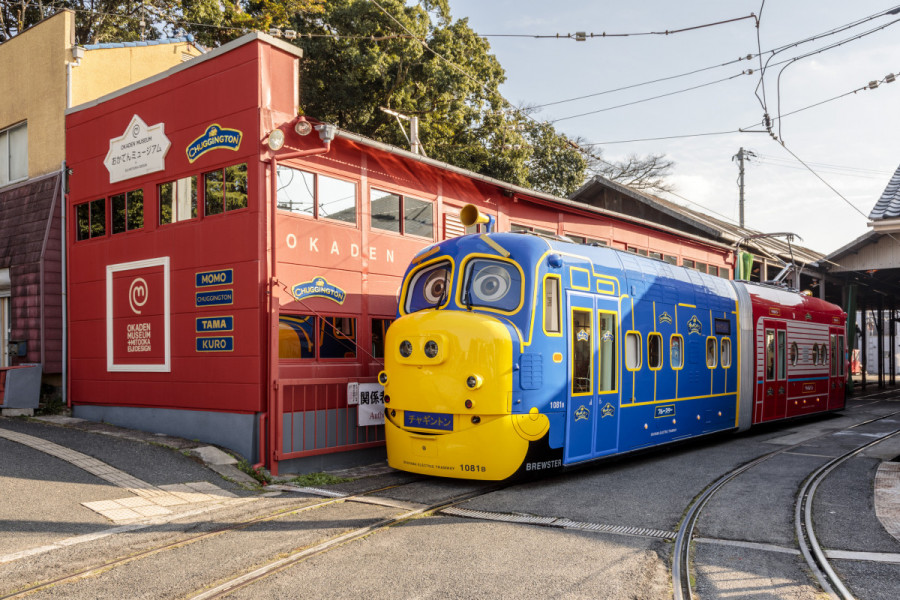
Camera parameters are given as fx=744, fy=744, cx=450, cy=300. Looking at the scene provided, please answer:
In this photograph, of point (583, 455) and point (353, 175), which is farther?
point (353, 175)

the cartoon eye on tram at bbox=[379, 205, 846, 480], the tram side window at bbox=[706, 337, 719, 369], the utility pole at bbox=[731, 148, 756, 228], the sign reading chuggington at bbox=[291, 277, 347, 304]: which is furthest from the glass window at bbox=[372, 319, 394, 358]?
the utility pole at bbox=[731, 148, 756, 228]

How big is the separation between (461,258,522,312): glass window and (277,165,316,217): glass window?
10.8 ft

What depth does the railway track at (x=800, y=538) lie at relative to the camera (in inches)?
226

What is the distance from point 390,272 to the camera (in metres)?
13.4

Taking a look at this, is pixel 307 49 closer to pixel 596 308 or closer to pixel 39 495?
pixel 596 308

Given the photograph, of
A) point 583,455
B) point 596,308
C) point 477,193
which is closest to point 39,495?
point 583,455

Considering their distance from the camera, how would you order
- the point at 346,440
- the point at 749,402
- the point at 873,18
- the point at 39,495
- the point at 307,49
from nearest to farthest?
1. the point at 39,495
2. the point at 346,440
3. the point at 873,18
4. the point at 749,402
5. the point at 307,49

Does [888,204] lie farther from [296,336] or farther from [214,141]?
[214,141]

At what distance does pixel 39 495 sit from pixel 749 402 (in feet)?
42.0

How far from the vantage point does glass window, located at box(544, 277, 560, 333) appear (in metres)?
9.78

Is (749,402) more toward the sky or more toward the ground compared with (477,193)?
more toward the ground

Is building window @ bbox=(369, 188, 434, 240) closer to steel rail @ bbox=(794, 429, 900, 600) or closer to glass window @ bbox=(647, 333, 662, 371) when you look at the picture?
glass window @ bbox=(647, 333, 662, 371)

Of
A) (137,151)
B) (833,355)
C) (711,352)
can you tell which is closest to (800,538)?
(711,352)

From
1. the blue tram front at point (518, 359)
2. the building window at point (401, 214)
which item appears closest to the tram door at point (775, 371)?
the blue tram front at point (518, 359)
